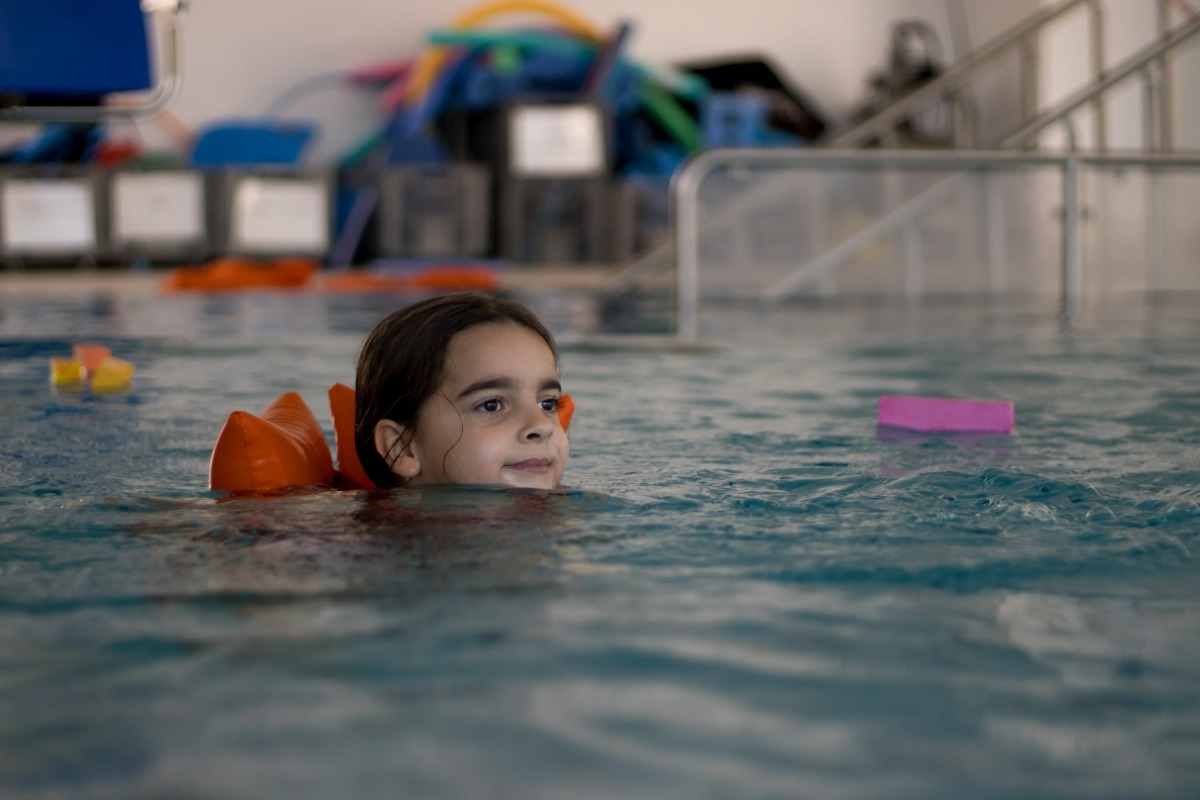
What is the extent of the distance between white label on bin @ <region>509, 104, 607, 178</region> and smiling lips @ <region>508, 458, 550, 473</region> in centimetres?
915

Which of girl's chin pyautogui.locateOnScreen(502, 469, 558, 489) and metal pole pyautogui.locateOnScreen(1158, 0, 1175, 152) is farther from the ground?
metal pole pyautogui.locateOnScreen(1158, 0, 1175, 152)

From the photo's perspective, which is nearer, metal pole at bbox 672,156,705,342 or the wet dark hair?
the wet dark hair

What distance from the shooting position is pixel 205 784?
98 centimetres

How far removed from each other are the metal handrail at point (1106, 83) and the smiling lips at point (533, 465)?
17.4 ft

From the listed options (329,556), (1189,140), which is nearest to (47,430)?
(329,556)

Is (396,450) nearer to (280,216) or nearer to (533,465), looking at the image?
(533,465)

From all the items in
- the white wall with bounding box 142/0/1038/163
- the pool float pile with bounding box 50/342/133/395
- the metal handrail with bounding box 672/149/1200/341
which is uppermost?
the white wall with bounding box 142/0/1038/163

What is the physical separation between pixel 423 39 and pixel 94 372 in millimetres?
9134

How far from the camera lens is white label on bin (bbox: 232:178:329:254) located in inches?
419

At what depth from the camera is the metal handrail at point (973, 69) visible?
7.89 meters

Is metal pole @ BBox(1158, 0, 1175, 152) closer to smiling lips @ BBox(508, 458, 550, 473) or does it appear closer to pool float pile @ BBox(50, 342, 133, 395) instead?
pool float pile @ BBox(50, 342, 133, 395)

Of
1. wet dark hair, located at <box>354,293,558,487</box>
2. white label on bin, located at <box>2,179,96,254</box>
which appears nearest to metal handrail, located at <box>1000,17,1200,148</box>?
wet dark hair, located at <box>354,293,558,487</box>

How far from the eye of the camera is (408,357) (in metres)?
2.09

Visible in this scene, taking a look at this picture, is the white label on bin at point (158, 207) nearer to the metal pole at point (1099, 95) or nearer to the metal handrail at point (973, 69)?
the metal handrail at point (973, 69)
